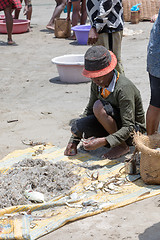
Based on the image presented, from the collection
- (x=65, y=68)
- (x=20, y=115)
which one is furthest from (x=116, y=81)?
(x=65, y=68)

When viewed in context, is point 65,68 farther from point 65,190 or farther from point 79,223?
point 79,223

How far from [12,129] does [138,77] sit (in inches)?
91.0

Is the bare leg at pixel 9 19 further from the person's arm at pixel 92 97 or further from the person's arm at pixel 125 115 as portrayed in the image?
the person's arm at pixel 125 115

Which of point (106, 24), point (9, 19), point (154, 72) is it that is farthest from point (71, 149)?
point (9, 19)

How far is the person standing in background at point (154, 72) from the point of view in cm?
303

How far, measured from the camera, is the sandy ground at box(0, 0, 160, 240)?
252cm

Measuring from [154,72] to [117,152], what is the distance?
78 cm

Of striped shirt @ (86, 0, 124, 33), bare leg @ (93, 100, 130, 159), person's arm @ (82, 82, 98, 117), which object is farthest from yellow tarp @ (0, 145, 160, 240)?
striped shirt @ (86, 0, 124, 33)

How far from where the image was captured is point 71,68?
5727mm

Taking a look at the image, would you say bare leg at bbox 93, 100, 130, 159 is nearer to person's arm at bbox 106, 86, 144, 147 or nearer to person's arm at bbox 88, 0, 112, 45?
person's arm at bbox 106, 86, 144, 147

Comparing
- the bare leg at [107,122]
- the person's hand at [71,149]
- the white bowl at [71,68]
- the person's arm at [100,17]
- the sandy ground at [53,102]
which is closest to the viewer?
the sandy ground at [53,102]

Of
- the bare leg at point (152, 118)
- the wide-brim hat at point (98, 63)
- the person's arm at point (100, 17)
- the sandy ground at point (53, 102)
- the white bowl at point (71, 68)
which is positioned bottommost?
the sandy ground at point (53, 102)

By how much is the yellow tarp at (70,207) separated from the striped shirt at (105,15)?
1536 mm

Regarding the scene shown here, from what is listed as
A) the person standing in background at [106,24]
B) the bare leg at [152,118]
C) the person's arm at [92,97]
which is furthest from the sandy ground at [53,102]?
the person standing in background at [106,24]
